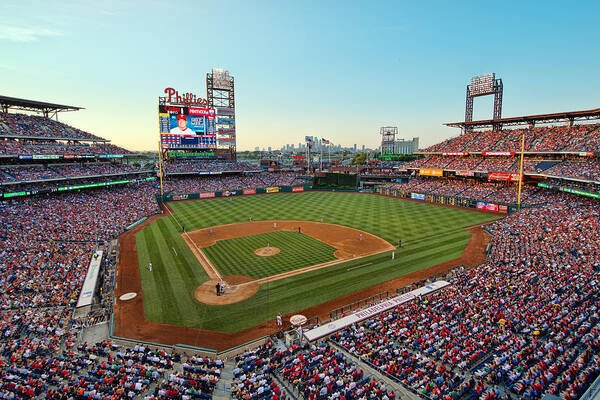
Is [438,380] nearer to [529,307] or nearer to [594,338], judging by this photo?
[594,338]

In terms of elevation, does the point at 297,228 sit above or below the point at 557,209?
below

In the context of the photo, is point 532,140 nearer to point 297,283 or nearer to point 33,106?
point 297,283

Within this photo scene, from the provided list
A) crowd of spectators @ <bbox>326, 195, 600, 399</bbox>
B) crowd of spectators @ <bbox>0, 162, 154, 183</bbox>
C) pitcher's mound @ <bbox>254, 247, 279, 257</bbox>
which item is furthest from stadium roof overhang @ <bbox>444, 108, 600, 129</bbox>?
crowd of spectators @ <bbox>0, 162, 154, 183</bbox>

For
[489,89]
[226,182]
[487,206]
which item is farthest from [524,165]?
[226,182]

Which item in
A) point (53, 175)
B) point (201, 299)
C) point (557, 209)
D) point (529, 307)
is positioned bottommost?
point (201, 299)

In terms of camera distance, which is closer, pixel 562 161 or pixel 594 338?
pixel 594 338

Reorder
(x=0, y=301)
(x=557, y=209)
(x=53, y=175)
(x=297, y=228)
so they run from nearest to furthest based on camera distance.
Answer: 1. (x=0, y=301)
2. (x=557, y=209)
3. (x=297, y=228)
4. (x=53, y=175)

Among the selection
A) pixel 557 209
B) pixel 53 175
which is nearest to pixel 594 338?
pixel 557 209
